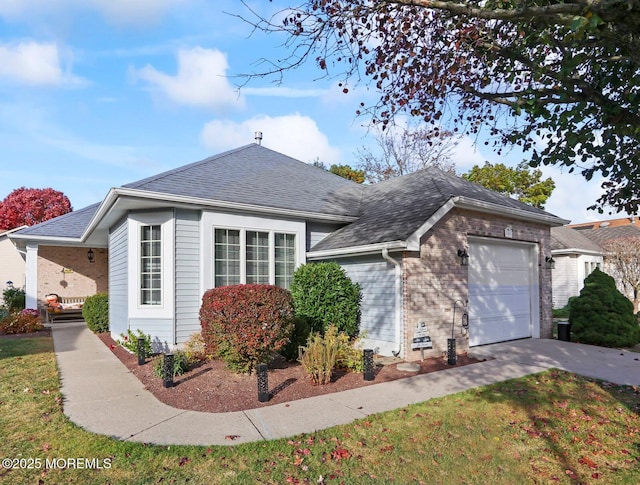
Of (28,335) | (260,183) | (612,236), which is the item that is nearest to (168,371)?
(260,183)

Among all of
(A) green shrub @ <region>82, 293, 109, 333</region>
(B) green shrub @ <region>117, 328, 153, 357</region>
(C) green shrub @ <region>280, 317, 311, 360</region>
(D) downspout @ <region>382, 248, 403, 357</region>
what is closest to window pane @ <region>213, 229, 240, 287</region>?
(B) green shrub @ <region>117, 328, 153, 357</region>

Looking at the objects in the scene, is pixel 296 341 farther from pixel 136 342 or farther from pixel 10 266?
pixel 10 266

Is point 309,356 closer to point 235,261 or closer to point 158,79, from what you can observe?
point 235,261

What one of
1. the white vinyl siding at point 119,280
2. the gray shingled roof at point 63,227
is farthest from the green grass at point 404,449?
the gray shingled roof at point 63,227

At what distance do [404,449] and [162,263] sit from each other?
666 centimetres

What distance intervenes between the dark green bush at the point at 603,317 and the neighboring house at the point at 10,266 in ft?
92.4

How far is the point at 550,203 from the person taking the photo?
92.9 feet

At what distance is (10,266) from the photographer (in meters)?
24.1

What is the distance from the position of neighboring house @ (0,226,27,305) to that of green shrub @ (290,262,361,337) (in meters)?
22.9

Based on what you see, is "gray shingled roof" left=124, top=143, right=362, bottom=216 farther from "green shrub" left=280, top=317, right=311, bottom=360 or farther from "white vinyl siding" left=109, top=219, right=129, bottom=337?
"green shrub" left=280, top=317, right=311, bottom=360

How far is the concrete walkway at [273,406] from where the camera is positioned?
4711 mm

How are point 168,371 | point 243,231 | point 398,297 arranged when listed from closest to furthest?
point 168,371
point 398,297
point 243,231

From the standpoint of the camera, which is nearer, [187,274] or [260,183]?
[187,274]

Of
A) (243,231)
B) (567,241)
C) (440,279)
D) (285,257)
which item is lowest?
(440,279)
